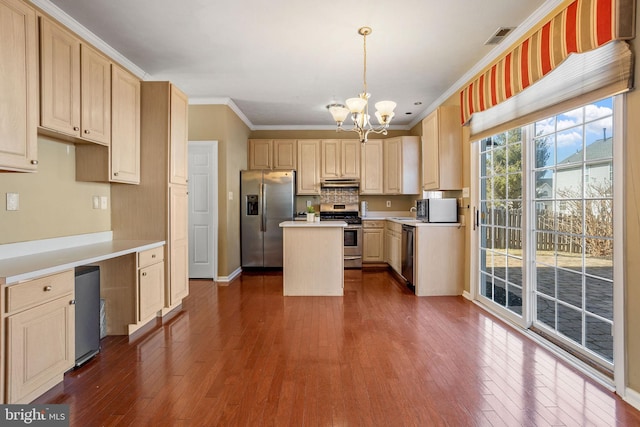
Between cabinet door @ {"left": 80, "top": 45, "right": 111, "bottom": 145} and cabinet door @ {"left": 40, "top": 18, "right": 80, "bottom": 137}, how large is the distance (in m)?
0.06

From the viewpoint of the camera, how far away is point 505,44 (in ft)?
10.4

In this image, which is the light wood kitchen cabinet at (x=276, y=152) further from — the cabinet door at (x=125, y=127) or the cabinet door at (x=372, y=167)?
the cabinet door at (x=125, y=127)

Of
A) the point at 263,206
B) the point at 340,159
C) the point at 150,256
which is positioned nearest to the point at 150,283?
the point at 150,256

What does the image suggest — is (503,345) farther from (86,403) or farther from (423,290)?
(86,403)

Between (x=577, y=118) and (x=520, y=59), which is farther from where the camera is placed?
(x=520, y=59)

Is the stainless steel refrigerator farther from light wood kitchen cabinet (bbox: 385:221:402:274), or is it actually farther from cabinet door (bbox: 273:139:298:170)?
light wood kitchen cabinet (bbox: 385:221:402:274)

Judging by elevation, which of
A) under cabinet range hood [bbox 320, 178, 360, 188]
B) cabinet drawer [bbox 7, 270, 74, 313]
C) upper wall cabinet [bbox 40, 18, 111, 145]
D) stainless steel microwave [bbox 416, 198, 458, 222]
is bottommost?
cabinet drawer [bbox 7, 270, 74, 313]

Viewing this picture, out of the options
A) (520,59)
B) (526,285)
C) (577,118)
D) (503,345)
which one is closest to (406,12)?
(520,59)

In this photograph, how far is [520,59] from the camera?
279 cm

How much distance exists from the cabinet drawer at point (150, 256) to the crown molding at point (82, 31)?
6.67ft

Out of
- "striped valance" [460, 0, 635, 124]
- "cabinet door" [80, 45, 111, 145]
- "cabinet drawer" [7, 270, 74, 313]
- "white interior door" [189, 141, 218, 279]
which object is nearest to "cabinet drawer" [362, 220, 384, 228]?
"white interior door" [189, 141, 218, 279]

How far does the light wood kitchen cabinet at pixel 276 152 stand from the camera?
20.7 feet

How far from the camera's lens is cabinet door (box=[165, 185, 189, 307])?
133 inches

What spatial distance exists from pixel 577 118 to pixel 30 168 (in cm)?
384
